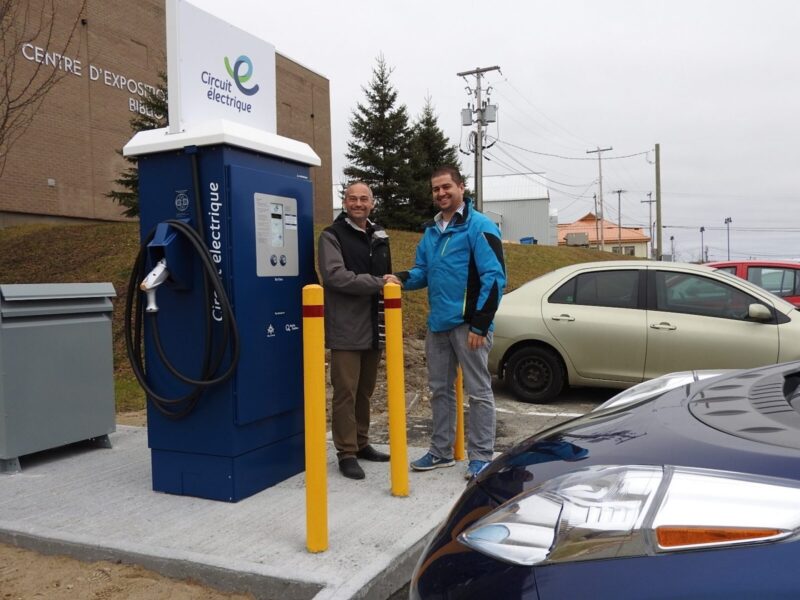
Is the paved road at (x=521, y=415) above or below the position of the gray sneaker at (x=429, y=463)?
below

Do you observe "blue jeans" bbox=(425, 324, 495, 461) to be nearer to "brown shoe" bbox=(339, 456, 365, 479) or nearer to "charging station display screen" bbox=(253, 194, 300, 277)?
"brown shoe" bbox=(339, 456, 365, 479)

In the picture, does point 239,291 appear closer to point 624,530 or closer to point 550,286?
point 624,530

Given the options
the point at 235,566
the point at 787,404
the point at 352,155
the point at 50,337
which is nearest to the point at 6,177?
the point at 352,155

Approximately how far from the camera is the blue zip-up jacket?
3.92m

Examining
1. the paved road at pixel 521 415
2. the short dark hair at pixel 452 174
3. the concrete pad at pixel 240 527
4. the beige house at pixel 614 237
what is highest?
the beige house at pixel 614 237

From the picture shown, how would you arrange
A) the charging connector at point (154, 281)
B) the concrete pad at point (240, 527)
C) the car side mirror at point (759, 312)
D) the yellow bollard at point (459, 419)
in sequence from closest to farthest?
the concrete pad at point (240, 527) < the charging connector at point (154, 281) < the yellow bollard at point (459, 419) < the car side mirror at point (759, 312)

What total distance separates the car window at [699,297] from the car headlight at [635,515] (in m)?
5.81

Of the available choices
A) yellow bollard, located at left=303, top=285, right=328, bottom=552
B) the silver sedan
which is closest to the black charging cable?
yellow bollard, located at left=303, top=285, right=328, bottom=552

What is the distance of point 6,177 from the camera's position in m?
16.9

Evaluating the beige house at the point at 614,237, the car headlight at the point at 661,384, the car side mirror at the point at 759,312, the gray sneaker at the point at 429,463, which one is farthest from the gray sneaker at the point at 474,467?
the beige house at the point at 614,237

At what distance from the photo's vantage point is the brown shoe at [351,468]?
4102 millimetres

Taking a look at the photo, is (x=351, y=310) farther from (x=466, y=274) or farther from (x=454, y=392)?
(x=454, y=392)

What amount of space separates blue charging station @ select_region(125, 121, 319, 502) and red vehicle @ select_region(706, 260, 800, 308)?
7.36 metres

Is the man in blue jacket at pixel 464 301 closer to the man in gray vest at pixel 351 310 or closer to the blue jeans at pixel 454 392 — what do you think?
the blue jeans at pixel 454 392
